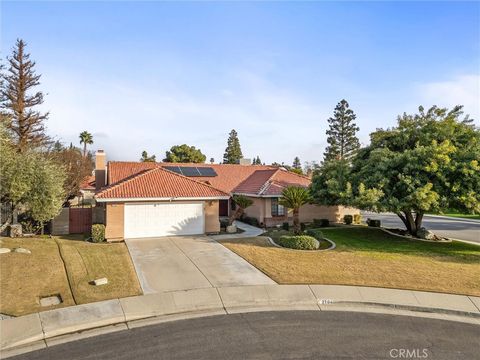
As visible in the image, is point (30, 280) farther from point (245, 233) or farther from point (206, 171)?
point (206, 171)

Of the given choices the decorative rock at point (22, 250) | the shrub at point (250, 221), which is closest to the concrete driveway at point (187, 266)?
the decorative rock at point (22, 250)

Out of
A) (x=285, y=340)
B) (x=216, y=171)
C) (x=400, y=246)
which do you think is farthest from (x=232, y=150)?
(x=285, y=340)

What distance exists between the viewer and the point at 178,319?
962cm

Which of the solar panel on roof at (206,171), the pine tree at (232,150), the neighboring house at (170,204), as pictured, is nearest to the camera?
the neighboring house at (170,204)

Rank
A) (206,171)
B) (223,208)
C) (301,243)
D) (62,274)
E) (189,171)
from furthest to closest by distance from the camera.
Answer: (206,171)
(189,171)
(223,208)
(301,243)
(62,274)

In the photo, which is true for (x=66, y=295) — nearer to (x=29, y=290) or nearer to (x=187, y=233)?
(x=29, y=290)

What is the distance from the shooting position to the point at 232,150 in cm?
7744

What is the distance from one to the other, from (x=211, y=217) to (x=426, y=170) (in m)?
13.8

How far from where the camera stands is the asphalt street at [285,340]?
7715 millimetres

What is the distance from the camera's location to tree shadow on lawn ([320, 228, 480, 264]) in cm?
1753

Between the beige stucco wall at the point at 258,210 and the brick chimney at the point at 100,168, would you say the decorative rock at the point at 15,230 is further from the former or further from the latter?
the beige stucco wall at the point at 258,210

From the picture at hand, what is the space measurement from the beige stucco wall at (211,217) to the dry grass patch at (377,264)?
3203 millimetres

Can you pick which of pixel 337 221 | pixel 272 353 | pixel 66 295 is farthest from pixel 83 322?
pixel 337 221

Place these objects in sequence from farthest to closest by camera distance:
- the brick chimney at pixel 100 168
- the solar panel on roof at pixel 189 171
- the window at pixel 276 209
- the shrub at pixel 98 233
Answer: the solar panel on roof at pixel 189 171
the brick chimney at pixel 100 168
the window at pixel 276 209
the shrub at pixel 98 233
